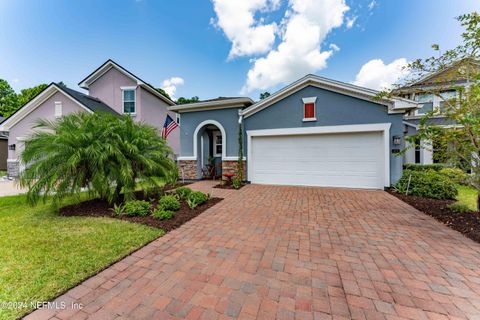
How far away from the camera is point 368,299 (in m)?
2.03

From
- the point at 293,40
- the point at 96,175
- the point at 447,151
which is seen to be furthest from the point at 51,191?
the point at 293,40

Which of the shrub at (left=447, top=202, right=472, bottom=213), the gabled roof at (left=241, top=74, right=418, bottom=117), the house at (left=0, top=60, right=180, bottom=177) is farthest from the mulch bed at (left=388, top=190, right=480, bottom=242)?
the house at (left=0, top=60, right=180, bottom=177)

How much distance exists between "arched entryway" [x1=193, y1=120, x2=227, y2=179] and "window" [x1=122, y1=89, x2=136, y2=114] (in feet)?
20.8

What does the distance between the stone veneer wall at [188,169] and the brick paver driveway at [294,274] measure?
6.43m

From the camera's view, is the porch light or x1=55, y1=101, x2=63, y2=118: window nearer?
the porch light

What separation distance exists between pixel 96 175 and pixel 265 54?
40.5ft

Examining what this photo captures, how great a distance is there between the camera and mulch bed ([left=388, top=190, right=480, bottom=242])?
3.79 metres

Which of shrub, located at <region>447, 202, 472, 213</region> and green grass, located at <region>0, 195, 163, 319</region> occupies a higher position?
shrub, located at <region>447, 202, 472, 213</region>

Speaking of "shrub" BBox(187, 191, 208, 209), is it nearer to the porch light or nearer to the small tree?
the small tree

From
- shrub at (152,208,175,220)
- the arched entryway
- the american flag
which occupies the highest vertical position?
the american flag

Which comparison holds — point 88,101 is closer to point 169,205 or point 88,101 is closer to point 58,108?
point 58,108

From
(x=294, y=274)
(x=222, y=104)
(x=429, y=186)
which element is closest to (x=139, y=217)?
(x=294, y=274)

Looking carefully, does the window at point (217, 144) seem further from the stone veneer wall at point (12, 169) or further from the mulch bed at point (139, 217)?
the stone veneer wall at point (12, 169)

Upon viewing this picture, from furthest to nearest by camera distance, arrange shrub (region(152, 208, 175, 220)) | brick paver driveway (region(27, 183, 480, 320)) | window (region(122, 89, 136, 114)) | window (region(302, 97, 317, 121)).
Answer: window (region(122, 89, 136, 114)) → window (region(302, 97, 317, 121)) → shrub (region(152, 208, 175, 220)) → brick paver driveway (region(27, 183, 480, 320))
